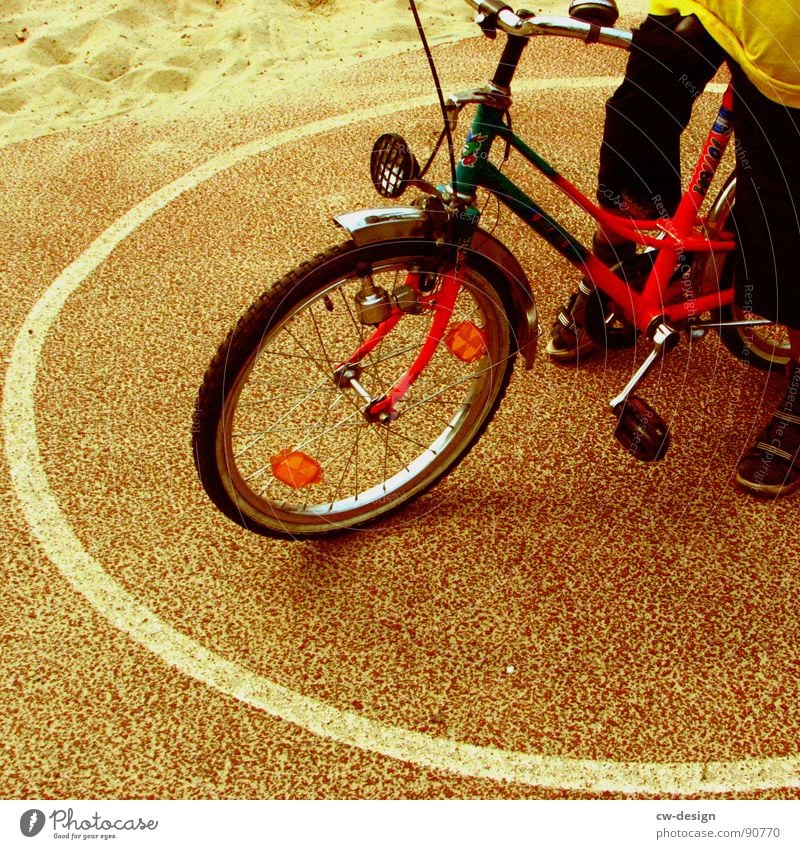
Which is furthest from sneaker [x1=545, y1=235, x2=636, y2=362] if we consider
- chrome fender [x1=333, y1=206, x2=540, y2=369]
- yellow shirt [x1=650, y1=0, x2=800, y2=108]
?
yellow shirt [x1=650, y1=0, x2=800, y2=108]

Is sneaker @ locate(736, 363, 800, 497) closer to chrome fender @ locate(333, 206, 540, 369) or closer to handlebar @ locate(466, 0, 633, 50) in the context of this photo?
chrome fender @ locate(333, 206, 540, 369)

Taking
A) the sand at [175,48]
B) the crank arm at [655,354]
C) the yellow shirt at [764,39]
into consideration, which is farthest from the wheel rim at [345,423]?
the sand at [175,48]

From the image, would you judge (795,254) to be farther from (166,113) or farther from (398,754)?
(166,113)

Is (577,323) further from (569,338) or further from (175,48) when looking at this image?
(175,48)

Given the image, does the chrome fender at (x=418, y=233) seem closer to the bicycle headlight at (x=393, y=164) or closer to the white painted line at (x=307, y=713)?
the bicycle headlight at (x=393, y=164)

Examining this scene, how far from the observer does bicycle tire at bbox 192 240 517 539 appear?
1.40 metres

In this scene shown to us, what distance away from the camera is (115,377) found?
7.24ft

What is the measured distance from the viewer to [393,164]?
1368 mm

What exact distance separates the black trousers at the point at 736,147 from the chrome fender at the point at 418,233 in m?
0.47

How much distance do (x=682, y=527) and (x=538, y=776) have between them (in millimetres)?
711

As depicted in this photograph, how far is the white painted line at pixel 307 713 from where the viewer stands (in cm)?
147

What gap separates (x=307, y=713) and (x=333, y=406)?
0.82 meters
